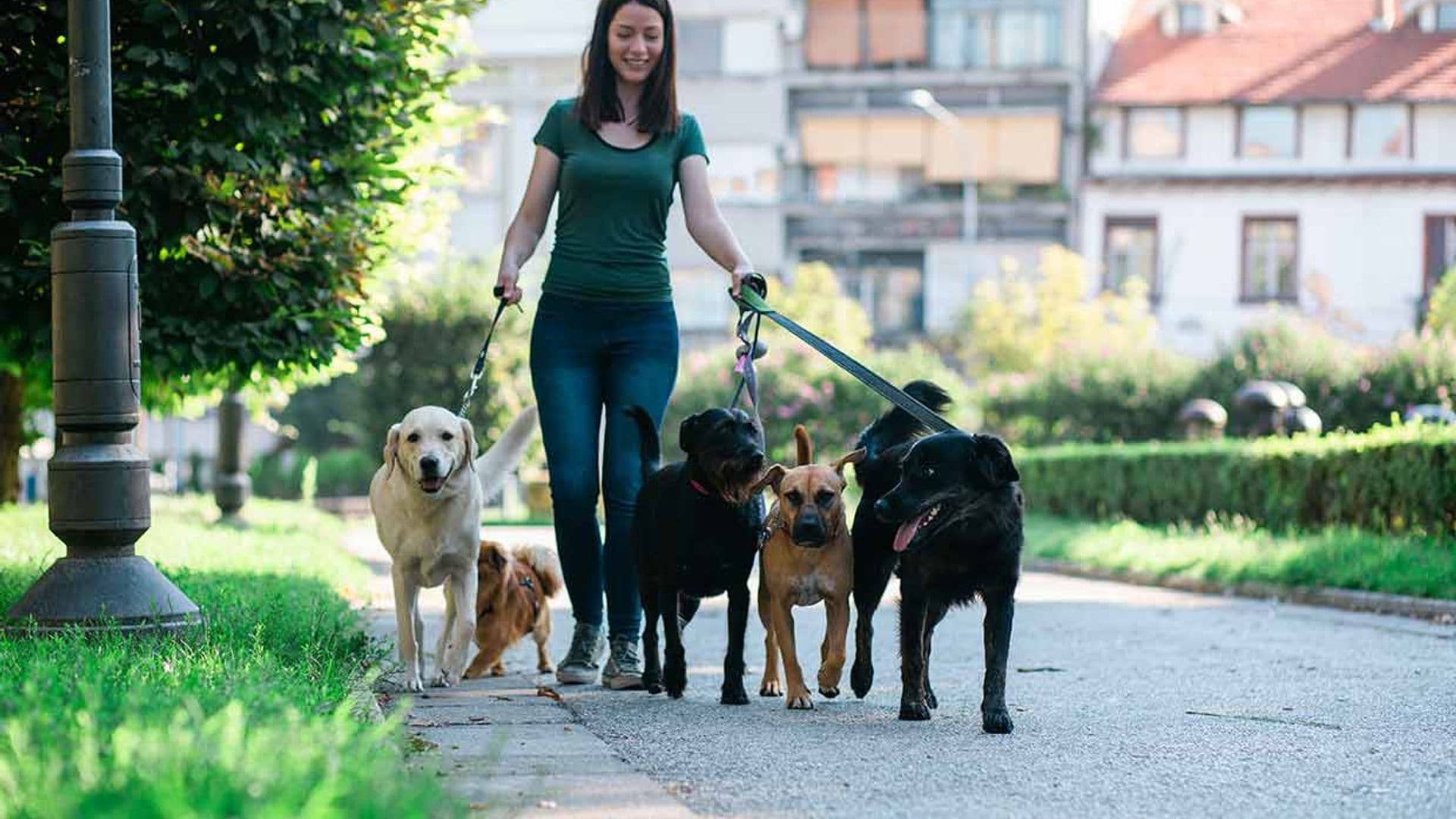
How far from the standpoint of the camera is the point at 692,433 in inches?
297

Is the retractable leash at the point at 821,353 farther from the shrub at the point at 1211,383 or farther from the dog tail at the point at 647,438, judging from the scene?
the shrub at the point at 1211,383

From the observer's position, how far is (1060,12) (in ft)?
189

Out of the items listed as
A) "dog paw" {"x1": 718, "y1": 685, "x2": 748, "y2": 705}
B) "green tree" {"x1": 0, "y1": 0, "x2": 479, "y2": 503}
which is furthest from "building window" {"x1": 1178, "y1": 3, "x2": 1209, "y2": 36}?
"dog paw" {"x1": 718, "y1": 685, "x2": 748, "y2": 705}

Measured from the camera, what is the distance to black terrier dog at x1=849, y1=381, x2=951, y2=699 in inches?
296

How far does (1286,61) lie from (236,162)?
49.6 meters

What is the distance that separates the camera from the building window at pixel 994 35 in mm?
57562

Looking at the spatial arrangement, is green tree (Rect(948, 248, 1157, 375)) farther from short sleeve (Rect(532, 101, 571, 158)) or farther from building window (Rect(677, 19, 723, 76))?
short sleeve (Rect(532, 101, 571, 158))

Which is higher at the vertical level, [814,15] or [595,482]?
[814,15]

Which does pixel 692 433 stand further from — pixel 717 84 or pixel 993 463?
pixel 717 84

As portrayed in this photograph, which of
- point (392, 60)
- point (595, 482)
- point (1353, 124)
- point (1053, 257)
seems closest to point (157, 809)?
point (595, 482)

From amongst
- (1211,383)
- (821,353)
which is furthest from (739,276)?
(1211,383)

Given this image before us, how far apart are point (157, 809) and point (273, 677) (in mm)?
2486

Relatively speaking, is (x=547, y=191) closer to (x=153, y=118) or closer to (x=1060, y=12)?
(x=153, y=118)

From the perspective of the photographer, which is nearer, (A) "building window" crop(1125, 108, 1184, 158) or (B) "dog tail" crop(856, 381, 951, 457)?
(B) "dog tail" crop(856, 381, 951, 457)
